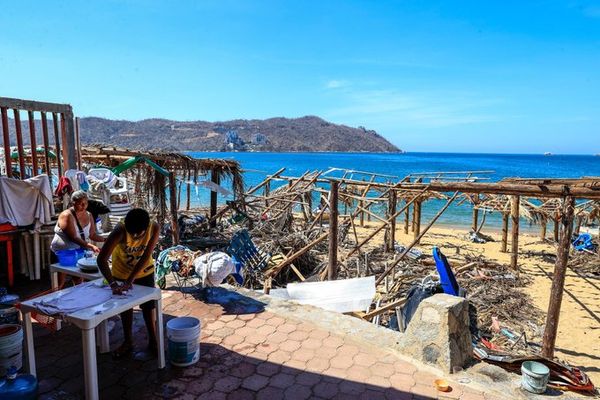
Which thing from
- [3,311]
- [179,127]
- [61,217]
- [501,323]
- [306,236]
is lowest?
[501,323]

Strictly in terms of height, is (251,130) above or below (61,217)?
above

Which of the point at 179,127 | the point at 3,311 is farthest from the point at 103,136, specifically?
the point at 3,311

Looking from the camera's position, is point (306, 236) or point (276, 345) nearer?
point (276, 345)

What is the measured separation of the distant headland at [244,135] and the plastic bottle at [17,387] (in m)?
74.1

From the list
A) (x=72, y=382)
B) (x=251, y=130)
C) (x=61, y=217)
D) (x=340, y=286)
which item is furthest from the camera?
(x=251, y=130)

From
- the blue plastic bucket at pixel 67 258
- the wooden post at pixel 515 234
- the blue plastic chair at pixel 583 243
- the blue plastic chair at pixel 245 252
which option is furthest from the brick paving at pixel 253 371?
the blue plastic chair at pixel 583 243

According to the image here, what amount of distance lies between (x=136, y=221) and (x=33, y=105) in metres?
3.15

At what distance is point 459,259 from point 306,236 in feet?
16.5

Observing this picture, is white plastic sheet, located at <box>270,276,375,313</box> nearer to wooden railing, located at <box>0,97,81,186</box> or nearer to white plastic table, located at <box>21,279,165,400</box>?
white plastic table, located at <box>21,279,165,400</box>

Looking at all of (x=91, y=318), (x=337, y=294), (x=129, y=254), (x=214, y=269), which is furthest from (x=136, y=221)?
(x=337, y=294)

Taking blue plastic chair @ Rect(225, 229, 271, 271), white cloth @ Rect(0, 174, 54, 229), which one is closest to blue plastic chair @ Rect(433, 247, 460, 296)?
blue plastic chair @ Rect(225, 229, 271, 271)

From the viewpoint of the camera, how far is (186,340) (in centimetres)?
319

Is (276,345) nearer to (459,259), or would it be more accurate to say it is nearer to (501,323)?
(501,323)

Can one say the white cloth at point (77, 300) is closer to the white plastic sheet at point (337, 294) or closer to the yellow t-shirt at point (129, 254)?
the yellow t-shirt at point (129, 254)
